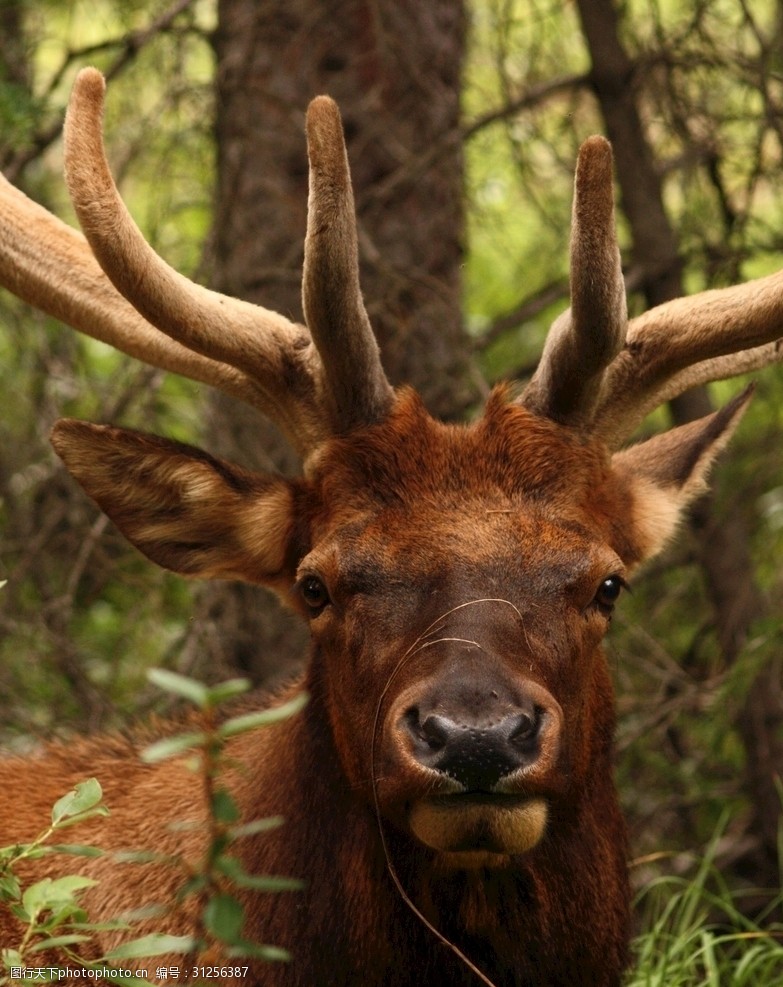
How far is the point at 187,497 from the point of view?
16.5 ft

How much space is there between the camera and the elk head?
3902 millimetres

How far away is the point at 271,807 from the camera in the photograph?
4.70 metres

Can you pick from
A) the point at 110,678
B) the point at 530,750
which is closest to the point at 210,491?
the point at 530,750

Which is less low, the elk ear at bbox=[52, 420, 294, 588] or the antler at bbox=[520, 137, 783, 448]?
the antler at bbox=[520, 137, 783, 448]

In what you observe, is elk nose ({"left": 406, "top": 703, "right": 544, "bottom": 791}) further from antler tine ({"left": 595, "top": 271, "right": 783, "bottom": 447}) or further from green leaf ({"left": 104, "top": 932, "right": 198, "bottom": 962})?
antler tine ({"left": 595, "top": 271, "right": 783, "bottom": 447})

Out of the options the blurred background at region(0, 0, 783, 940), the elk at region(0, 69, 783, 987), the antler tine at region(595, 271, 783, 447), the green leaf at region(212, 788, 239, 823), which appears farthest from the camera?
the blurred background at region(0, 0, 783, 940)

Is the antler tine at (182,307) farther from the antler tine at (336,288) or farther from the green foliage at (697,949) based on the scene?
the green foliage at (697,949)

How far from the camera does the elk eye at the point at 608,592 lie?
4.50 m

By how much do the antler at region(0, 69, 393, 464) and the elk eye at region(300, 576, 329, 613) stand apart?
0.51 metres

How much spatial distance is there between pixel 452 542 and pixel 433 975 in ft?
4.08

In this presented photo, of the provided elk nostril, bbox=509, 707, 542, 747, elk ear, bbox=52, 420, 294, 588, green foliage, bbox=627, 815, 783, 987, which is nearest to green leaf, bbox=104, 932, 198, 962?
elk nostril, bbox=509, 707, 542, 747

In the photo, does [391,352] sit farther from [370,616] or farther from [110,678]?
[370,616]

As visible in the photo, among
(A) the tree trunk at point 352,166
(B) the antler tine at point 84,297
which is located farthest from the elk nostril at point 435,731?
(A) the tree trunk at point 352,166

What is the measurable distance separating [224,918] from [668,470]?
3039mm
